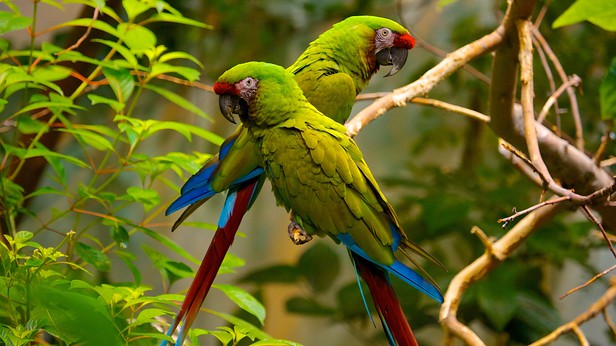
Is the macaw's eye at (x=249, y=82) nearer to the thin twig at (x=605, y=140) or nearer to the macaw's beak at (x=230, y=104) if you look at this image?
the macaw's beak at (x=230, y=104)

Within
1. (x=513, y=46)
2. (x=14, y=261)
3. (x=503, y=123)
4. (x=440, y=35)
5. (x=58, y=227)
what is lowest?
(x=58, y=227)

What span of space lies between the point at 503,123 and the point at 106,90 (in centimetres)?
132

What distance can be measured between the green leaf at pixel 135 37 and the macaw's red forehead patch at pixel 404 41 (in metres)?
0.35

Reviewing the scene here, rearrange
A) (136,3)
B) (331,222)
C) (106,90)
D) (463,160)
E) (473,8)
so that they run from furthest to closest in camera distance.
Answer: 1. (473,8)
2. (463,160)
3. (106,90)
4. (136,3)
5. (331,222)

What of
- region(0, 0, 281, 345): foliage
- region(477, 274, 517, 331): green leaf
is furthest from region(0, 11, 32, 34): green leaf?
region(477, 274, 517, 331): green leaf

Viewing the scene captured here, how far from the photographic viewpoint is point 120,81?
0.88 m

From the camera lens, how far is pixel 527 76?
0.88m

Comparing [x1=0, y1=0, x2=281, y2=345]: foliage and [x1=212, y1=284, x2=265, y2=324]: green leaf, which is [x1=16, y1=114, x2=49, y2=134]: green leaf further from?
[x1=212, y1=284, x2=265, y2=324]: green leaf

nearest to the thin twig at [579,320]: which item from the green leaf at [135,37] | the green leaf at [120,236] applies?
the green leaf at [120,236]

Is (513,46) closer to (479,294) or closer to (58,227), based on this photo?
(479,294)

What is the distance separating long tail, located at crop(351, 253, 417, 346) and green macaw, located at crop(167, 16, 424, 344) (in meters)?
0.09

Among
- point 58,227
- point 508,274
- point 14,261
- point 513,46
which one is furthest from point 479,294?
point 58,227

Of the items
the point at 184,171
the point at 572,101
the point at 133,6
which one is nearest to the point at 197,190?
the point at 133,6

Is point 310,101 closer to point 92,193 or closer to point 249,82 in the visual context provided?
point 249,82
